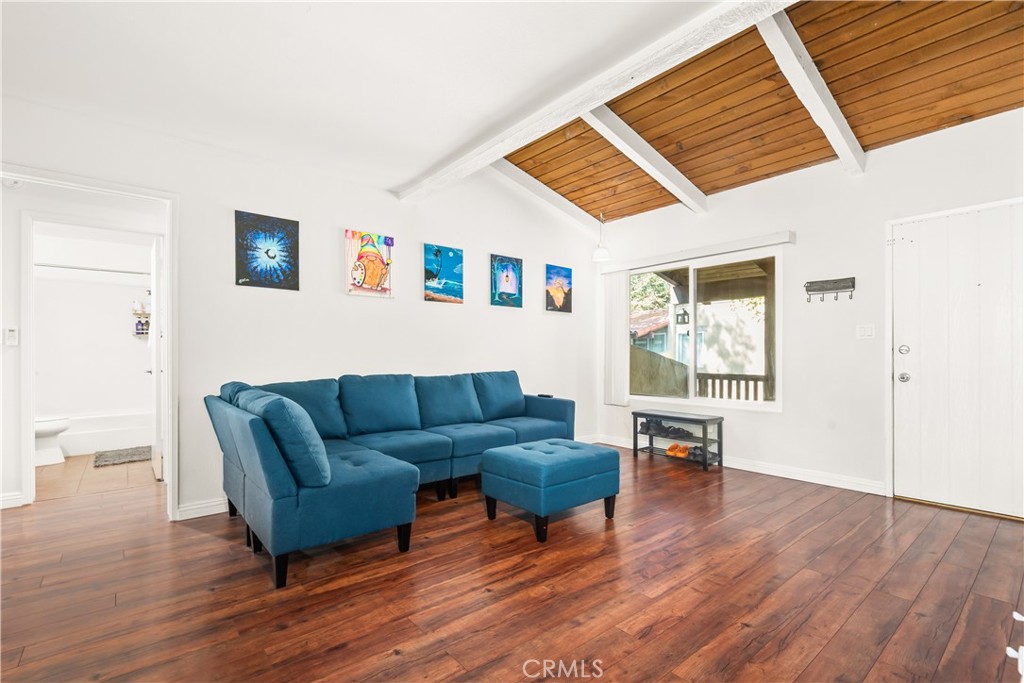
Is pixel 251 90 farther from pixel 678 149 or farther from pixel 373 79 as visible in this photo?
pixel 678 149

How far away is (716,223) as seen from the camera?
15.9ft

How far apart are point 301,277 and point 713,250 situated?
3.78 meters

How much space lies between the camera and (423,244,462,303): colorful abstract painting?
4555 millimetres

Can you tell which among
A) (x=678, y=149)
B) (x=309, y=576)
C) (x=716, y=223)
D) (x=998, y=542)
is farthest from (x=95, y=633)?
(x=716, y=223)

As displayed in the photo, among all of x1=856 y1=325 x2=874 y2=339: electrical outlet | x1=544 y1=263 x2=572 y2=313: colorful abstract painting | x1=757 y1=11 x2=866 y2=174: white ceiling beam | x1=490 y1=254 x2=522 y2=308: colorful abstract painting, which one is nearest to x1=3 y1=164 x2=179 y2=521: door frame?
x1=490 y1=254 x2=522 y2=308: colorful abstract painting

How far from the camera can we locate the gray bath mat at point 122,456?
4.82 meters

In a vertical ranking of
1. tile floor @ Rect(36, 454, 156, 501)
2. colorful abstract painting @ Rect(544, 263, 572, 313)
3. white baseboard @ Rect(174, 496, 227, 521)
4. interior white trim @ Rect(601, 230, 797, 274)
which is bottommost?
tile floor @ Rect(36, 454, 156, 501)

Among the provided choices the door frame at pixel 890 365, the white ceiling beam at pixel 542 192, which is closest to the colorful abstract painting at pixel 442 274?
the white ceiling beam at pixel 542 192

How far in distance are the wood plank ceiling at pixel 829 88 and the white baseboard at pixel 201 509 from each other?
4002mm

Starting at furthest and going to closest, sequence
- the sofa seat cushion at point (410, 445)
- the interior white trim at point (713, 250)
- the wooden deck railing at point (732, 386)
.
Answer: the wooden deck railing at point (732, 386) → the interior white trim at point (713, 250) → the sofa seat cushion at point (410, 445)

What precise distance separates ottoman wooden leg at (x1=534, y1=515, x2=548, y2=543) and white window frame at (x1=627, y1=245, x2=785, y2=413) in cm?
276

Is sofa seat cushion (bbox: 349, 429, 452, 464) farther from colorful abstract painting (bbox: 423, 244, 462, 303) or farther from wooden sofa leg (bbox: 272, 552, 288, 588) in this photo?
colorful abstract painting (bbox: 423, 244, 462, 303)

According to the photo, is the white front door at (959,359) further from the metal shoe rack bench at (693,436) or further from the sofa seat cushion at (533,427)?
the sofa seat cushion at (533,427)

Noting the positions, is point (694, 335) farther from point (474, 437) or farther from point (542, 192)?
point (474, 437)
